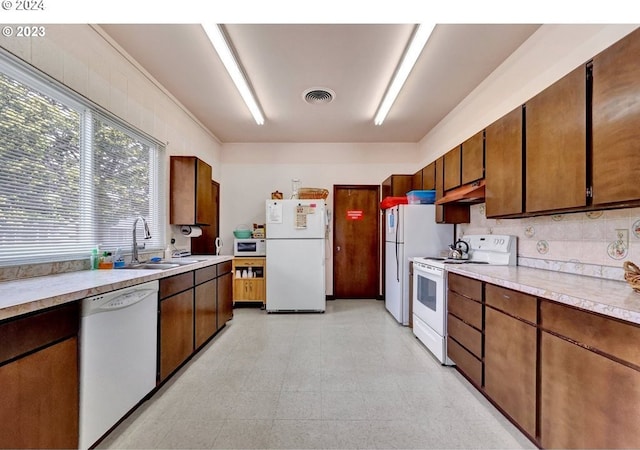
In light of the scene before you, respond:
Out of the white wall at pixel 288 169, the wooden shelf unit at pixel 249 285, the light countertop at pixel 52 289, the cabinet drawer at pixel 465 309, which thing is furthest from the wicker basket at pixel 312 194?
the light countertop at pixel 52 289

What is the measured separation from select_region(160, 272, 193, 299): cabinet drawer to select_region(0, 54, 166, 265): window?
66cm

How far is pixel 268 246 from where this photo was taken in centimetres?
436

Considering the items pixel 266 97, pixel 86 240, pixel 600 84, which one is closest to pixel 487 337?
pixel 600 84

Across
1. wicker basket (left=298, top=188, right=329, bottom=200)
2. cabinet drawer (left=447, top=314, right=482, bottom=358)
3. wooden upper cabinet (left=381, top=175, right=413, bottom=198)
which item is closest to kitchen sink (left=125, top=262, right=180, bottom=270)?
wicker basket (left=298, top=188, right=329, bottom=200)

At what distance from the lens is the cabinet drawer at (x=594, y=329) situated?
42.0 inches

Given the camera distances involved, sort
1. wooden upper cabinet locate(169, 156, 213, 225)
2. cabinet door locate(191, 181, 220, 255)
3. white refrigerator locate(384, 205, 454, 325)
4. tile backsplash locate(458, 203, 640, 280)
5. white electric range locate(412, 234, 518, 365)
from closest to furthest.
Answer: tile backsplash locate(458, 203, 640, 280) → white electric range locate(412, 234, 518, 365) → wooden upper cabinet locate(169, 156, 213, 225) → white refrigerator locate(384, 205, 454, 325) → cabinet door locate(191, 181, 220, 255)

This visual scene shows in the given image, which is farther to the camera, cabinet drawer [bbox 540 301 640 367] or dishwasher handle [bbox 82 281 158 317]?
dishwasher handle [bbox 82 281 158 317]

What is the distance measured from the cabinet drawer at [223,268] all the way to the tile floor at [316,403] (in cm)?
80

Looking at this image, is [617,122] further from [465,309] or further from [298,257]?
[298,257]

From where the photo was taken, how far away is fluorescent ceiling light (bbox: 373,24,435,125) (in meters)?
2.17

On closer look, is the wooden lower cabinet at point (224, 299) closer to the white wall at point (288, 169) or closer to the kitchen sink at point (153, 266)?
the kitchen sink at point (153, 266)

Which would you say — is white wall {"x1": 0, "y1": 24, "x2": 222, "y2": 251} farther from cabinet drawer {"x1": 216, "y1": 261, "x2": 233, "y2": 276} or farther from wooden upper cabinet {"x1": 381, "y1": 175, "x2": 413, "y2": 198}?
wooden upper cabinet {"x1": 381, "y1": 175, "x2": 413, "y2": 198}

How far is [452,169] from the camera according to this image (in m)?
3.19

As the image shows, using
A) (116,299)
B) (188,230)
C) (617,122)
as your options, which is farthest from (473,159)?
(188,230)
